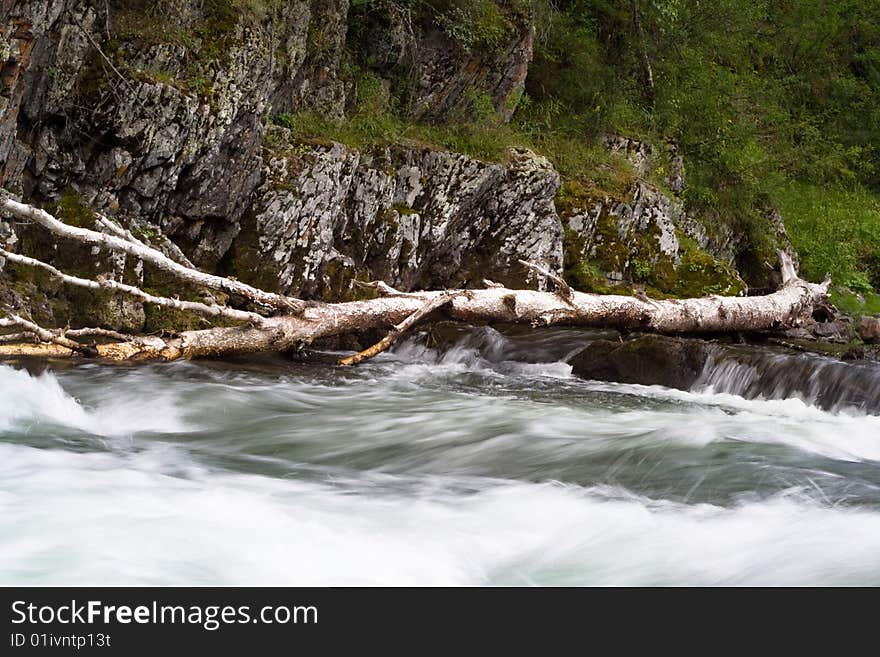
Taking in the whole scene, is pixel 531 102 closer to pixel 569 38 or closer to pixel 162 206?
pixel 569 38

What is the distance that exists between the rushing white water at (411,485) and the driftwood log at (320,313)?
16.6 inches

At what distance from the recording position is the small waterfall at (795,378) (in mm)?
7641

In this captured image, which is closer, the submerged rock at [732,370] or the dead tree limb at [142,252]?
the dead tree limb at [142,252]

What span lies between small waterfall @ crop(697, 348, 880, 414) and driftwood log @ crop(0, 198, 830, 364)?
1.29 metres

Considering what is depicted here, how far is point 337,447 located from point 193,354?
67.2 inches

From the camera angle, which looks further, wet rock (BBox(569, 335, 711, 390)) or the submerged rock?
wet rock (BBox(569, 335, 711, 390))

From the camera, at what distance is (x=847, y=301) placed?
15.3 meters

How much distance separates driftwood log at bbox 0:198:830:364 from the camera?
6.05m

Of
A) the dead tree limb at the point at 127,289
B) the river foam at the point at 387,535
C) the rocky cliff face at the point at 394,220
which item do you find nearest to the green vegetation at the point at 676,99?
the rocky cliff face at the point at 394,220

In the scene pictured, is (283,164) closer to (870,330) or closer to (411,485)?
(411,485)

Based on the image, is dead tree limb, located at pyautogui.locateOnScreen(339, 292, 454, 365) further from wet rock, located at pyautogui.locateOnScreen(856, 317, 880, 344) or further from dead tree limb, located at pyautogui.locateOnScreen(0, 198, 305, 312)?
wet rock, located at pyautogui.locateOnScreen(856, 317, 880, 344)

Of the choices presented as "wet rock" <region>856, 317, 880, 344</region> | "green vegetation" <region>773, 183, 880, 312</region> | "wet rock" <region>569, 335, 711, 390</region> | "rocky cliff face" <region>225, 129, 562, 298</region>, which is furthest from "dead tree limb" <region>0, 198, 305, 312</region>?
"green vegetation" <region>773, 183, 880, 312</region>

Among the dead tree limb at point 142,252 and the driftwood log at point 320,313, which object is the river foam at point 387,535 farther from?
the dead tree limb at point 142,252
